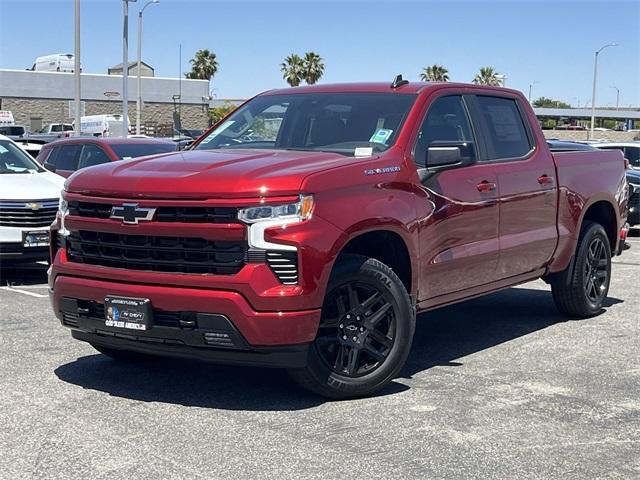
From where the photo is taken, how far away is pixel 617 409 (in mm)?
5625

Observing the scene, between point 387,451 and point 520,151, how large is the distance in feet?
11.5

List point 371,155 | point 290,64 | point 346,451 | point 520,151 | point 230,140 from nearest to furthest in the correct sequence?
point 346,451 < point 371,155 < point 230,140 < point 520,151 < point 290,64

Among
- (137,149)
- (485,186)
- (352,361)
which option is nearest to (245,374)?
(352,361)

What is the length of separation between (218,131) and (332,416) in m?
2.72

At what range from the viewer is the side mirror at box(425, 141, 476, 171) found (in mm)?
6180

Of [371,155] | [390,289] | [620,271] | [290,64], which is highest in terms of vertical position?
[290,64]

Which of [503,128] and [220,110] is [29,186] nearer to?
[503,128]

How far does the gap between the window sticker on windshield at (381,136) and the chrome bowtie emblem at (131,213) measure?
1672 mm

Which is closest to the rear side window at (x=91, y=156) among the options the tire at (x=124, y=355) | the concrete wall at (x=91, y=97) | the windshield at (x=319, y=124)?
the windshield at (x=319, y=124)

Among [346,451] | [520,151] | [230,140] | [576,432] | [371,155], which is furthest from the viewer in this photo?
[520,151]

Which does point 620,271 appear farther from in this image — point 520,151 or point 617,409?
point 617,409

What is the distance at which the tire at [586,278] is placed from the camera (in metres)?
8.32

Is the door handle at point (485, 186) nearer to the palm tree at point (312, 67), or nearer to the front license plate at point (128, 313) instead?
the front license plate at point (128, 313)

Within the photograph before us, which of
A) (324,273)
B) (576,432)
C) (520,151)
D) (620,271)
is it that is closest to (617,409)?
(576,432)
